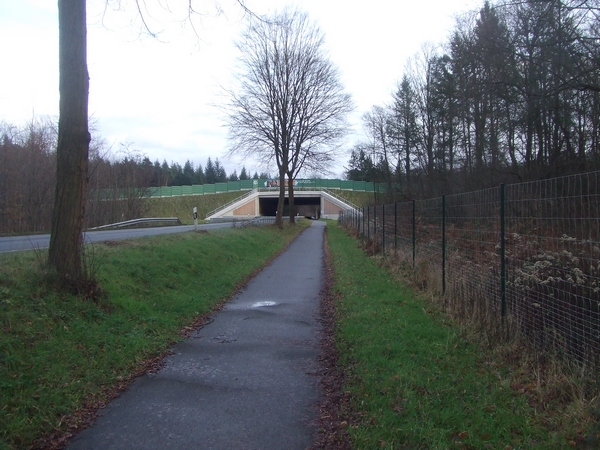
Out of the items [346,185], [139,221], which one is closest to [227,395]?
[139,221]

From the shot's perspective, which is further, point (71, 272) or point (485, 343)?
point (71, 272)

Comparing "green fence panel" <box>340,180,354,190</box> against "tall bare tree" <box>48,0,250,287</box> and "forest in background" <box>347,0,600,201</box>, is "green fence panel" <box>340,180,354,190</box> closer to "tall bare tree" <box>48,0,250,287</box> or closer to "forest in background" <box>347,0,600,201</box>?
"forest in background" <box>347,0,600,201</box>

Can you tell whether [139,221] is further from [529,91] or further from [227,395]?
[227,395]

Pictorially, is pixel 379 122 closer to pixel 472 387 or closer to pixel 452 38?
pixel 452 38

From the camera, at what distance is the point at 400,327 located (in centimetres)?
714

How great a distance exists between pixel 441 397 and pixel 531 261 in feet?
7.29

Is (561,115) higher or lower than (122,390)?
higher

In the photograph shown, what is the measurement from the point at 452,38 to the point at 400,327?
66.6 feet

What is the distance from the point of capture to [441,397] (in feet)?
15.1

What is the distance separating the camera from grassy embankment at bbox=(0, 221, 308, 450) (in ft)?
14.4

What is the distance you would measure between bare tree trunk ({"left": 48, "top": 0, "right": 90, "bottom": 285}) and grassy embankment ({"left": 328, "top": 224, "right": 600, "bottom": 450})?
4216mm

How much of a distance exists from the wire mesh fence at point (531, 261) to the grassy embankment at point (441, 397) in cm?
53

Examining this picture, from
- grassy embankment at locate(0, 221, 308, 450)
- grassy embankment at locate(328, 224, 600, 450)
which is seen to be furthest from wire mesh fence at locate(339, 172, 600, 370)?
grassy embankment at locate(0, 221, 308, 450)

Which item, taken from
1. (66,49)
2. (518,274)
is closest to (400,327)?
(518,274)
